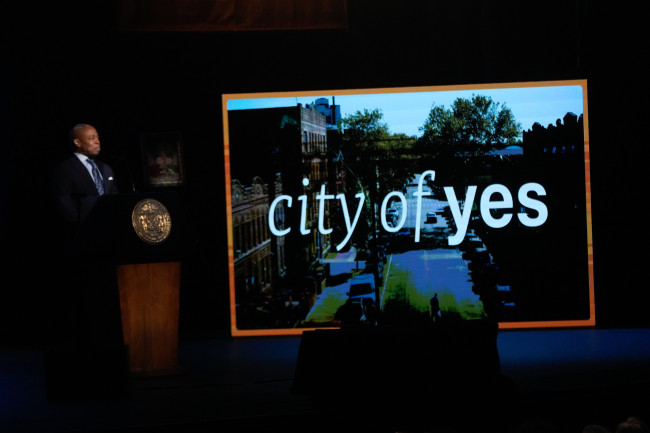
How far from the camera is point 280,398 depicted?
450 centimetres

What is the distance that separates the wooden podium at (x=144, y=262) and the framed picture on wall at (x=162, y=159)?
5.60 ft

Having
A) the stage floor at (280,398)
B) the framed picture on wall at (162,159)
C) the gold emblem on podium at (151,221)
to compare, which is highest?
the framed picture on wall at (162,159)

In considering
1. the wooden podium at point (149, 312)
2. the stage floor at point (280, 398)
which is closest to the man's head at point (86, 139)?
the wooden podium at point (149, 312)

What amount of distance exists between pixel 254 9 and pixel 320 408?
3231 millimetres

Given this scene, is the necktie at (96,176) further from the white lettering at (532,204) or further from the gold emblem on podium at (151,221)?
the white lettering at (532,204)

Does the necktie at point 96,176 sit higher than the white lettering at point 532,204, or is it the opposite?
the necktie at point 96,176

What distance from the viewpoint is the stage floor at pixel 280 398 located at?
4.06 metres

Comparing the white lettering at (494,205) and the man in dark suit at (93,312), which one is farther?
the white lettering at (494,205)

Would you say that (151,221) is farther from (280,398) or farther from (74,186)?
(280,398)

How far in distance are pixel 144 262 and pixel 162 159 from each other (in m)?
2.03

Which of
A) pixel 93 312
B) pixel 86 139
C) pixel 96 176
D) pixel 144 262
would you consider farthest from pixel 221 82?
pixel 93 312

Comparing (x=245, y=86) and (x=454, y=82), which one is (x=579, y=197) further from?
(x=245, y=86)

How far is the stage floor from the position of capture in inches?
160

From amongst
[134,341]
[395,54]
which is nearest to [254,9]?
[395,54]
